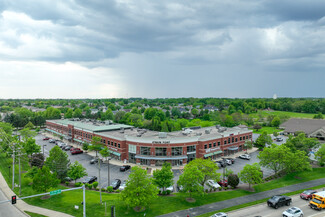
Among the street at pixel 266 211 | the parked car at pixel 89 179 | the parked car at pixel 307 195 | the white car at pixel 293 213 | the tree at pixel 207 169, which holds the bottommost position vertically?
the parked car at pixel 89 179

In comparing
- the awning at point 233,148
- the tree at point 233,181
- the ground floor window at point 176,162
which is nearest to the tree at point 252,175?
the tree at point 233,181

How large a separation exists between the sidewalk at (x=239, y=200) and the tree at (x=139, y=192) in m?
3.95

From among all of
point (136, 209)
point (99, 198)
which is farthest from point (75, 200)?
point (136, 209)

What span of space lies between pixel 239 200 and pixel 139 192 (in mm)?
18104

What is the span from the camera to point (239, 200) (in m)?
37.7

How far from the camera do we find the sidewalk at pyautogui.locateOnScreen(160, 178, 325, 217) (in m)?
33.5

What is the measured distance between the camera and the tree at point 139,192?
3137cm

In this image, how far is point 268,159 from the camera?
155ft

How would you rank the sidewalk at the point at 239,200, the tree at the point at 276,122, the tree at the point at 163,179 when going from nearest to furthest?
the sidewalk at the point at 239,200 < the tree at the point at 163,179 < the tree at the point at 276,122

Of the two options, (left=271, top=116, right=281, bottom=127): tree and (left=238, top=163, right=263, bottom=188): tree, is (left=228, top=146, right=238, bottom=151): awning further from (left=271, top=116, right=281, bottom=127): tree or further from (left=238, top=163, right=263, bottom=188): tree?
(left=271, top=116, right=281, bottom=127): tree

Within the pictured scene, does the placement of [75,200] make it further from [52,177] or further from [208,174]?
[208,174]

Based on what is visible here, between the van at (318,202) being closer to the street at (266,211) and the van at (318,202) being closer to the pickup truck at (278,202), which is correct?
the street at (266,211)

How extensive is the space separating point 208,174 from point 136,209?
1369cm

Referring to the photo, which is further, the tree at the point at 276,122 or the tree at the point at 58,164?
the tree at the point at 276,122
